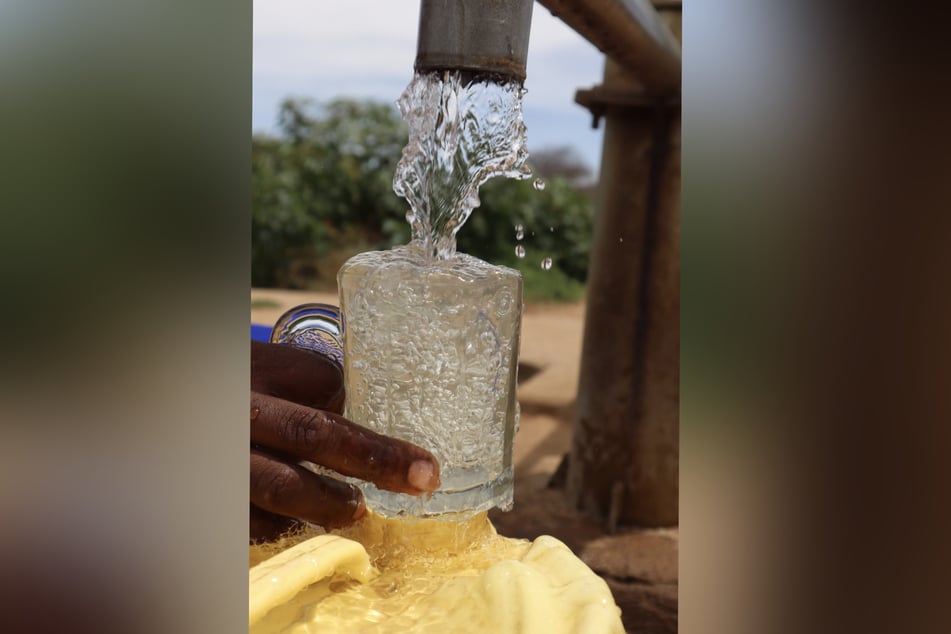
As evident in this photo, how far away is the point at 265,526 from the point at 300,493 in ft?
0.26

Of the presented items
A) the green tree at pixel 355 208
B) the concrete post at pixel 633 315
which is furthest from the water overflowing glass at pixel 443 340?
the green tree at pixel 355 208

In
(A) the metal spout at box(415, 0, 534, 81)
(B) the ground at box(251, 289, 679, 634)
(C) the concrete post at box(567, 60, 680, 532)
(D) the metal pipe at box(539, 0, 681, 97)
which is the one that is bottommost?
(B) the ground at box(251, 289, 679, 634)

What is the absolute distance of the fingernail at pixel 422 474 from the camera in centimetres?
56

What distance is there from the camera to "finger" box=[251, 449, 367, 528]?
1.97ft

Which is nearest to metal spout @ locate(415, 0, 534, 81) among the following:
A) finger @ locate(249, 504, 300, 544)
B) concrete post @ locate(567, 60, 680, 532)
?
finger @ locate(249, 504, 300, 544)

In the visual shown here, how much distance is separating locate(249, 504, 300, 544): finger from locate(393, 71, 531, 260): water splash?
23cm

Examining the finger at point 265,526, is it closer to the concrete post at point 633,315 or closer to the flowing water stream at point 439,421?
the flowing water stream at point 439,421

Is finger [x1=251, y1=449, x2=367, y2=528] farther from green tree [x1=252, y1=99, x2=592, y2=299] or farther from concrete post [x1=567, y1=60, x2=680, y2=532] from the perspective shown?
green tree [x1=252, y1=99, x2=592, y2=299]

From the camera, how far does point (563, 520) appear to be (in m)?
2.74
